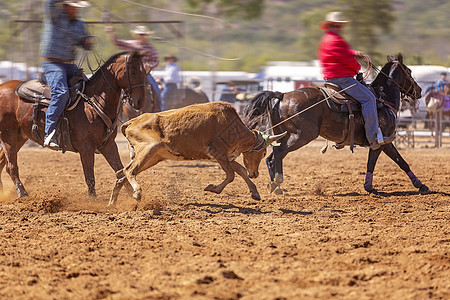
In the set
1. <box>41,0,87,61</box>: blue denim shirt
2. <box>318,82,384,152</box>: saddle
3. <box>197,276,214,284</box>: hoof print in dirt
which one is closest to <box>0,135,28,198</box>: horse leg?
<box>41,0,87,61</box>: blue denim shirt

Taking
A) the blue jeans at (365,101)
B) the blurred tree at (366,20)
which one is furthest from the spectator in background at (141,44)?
the blurred tree at (366,20)

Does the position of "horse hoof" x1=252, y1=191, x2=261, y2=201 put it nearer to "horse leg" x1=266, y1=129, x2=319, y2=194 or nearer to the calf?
the calf

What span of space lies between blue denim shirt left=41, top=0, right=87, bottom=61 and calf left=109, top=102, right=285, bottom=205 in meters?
1.21

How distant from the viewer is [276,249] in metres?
5.61

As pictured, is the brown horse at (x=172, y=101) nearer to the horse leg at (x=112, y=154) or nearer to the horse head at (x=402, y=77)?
the horse leg at (x=112, y=154)

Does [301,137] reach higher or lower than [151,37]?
lower

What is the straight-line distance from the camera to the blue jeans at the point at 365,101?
30.2 ft

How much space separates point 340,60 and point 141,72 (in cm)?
292

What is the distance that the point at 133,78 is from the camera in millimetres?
8070

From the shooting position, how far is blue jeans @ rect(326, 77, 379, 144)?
9.22 metres

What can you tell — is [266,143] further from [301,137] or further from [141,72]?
[141,72]

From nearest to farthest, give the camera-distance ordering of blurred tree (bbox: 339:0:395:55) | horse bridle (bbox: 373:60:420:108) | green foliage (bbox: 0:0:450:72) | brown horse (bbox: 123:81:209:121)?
green foliage (bbox: 0:0:450:72) < horse bridle (bbox: 373:60:420:108) < brown horse (bbox: 123:81:209:121) < blurred tree (bbox: 339:0:395:55)

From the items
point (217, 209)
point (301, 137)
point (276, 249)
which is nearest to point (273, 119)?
point (301, 137)

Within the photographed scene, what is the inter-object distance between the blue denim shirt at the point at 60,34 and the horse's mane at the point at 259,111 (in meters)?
2.70
